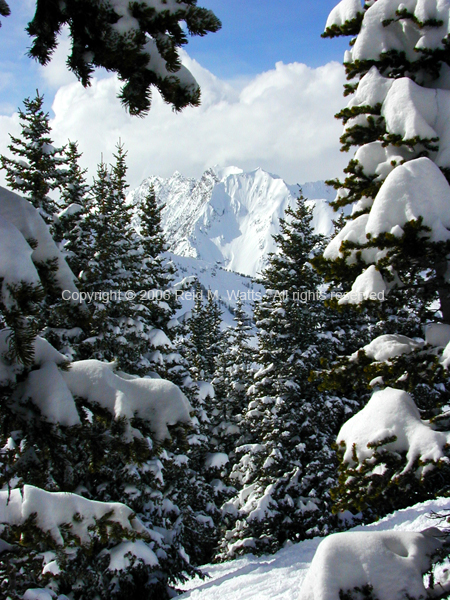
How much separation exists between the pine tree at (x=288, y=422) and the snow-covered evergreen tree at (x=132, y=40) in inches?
580

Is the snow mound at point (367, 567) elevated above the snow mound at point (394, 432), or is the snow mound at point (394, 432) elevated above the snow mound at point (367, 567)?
the snow mound at point (394, 432)

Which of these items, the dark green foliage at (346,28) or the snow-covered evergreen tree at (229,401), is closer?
the dark green foliage at (346,28)

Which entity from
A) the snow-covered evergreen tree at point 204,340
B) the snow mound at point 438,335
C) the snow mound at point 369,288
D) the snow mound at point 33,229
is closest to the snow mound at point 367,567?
the snow mound at point 438,335

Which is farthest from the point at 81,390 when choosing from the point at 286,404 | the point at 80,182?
the point at 80,182

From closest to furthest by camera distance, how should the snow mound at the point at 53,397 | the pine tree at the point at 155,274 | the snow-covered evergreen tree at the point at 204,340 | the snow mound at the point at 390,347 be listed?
the snow mound at the point at 53,397, the snow mound at the point at 390,347, the pine tree at the point at 155,274, the snow-covered evergreen tree at the point at 204,340

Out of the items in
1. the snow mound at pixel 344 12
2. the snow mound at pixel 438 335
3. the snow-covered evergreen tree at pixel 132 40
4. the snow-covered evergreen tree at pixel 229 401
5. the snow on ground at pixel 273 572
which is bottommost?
the snow on ground at pixel 273 572

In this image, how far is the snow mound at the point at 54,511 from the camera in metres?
3.23

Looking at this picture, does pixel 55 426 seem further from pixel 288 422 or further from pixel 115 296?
pixel 288 422

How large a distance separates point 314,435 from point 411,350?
12.4 meters

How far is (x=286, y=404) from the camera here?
17.1 meters

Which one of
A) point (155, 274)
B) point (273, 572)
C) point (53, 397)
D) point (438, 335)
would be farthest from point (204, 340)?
point (53, 397)

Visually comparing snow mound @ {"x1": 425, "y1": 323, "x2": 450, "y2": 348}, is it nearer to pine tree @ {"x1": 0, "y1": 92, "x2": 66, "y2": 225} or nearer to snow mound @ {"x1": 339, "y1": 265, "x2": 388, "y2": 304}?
snow mound @ {"x1": 339, "y1": 265, "x2": 388, "y2": 304}

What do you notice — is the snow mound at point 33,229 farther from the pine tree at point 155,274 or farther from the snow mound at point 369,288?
the pine tree at point 155,274

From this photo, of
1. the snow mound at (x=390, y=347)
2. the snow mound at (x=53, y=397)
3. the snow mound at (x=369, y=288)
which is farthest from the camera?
the snow mound at (x=390, y=347)
